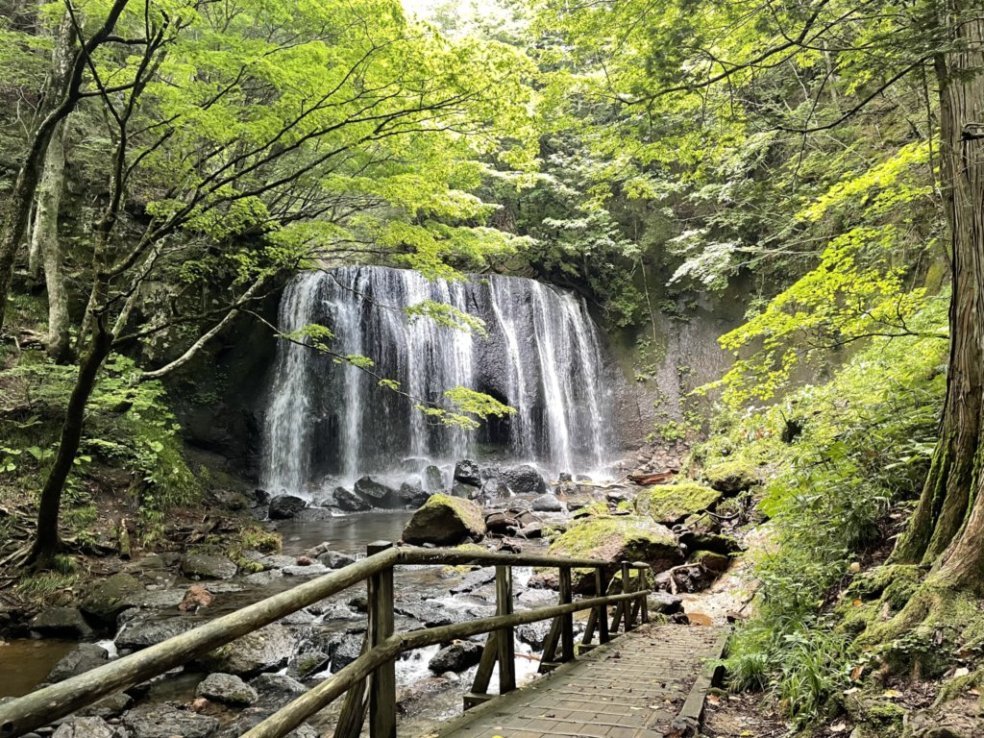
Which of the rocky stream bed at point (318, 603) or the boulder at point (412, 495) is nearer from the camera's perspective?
the rocky stream bed at point (318, 603)

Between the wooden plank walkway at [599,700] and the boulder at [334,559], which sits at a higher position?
the wooden plank walkway at [599,700]

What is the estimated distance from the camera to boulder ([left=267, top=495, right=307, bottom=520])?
→ 53.2 ft

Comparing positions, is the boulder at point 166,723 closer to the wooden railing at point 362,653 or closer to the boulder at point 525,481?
the wooden railing at point 362,653

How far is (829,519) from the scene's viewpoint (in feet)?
17.1

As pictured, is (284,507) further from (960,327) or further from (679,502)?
(960,327)

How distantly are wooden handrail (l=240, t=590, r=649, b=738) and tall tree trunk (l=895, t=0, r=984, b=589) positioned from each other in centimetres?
265

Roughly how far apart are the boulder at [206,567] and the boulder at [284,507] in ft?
19.0

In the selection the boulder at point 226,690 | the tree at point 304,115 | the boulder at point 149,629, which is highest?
the tree at point 304,115

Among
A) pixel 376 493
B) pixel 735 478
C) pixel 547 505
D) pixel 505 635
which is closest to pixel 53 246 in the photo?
pixel 376 493

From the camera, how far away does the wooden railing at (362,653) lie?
4.14 feet

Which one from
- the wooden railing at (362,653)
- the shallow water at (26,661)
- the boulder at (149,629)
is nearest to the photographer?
the wooden railing at (362,653)

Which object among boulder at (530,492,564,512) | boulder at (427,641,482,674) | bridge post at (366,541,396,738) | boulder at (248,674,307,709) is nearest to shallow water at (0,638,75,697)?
boulder at (248,674,307,709)

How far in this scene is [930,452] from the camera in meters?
4.77

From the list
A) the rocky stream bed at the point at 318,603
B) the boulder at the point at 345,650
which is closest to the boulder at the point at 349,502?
the rocky stream bed at the point at 318,603
